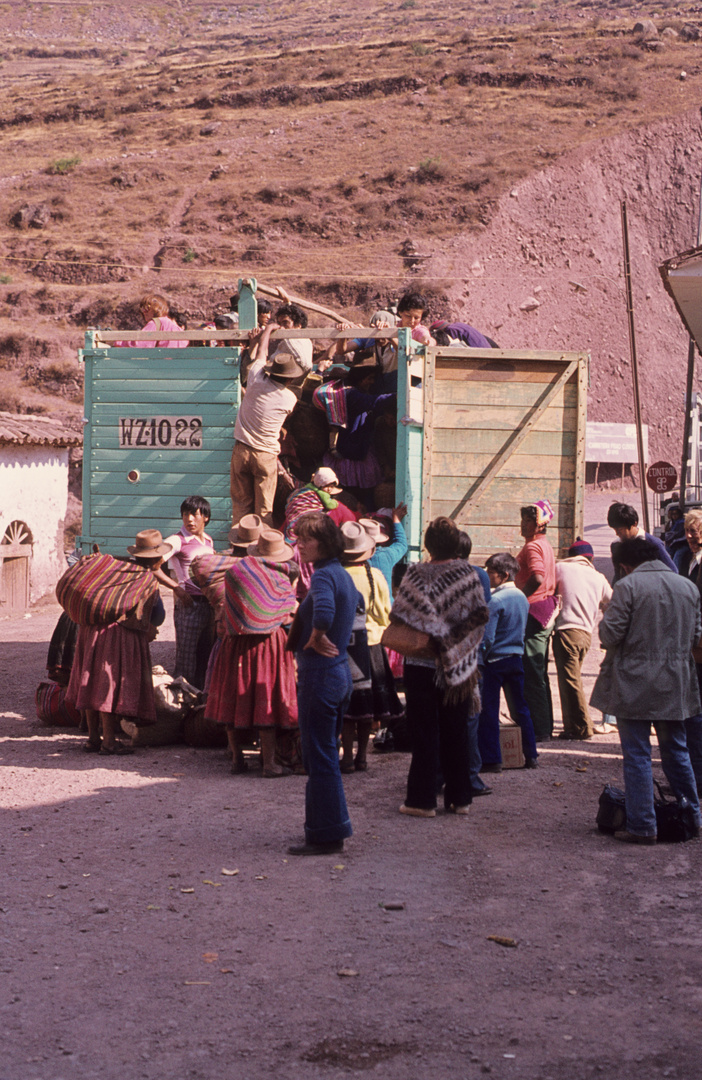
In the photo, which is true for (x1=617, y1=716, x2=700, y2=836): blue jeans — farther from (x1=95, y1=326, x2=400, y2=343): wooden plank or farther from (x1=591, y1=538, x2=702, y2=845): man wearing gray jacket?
(x1=95, y1=326, x2=400, y2=343): wooden plank

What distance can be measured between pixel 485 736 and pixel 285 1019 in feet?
12.7

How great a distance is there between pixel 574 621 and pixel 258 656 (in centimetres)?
265

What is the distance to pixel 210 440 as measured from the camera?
913 centimetres

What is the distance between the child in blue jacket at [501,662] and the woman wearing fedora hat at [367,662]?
2.18ft

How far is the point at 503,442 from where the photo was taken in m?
9.03

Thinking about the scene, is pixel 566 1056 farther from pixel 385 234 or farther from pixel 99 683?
pixel 385 234

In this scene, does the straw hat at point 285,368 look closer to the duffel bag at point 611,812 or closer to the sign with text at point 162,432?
the sign with text at point 162,432

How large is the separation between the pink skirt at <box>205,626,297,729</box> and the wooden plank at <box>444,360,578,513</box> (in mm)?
2513

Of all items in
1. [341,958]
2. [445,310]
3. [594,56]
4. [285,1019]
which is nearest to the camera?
[285,1019]

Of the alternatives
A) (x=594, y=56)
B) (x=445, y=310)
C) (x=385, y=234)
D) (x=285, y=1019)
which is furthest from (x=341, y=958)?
(x=594, y=56)

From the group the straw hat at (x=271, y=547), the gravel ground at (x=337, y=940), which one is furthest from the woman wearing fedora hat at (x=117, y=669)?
the straw hat at (x=271, y=547)

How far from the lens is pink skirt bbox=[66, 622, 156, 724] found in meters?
7.61

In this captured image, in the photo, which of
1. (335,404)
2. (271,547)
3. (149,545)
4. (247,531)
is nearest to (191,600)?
(149,545)

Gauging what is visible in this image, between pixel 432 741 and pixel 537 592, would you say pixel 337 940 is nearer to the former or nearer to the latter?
pixel 432 741
